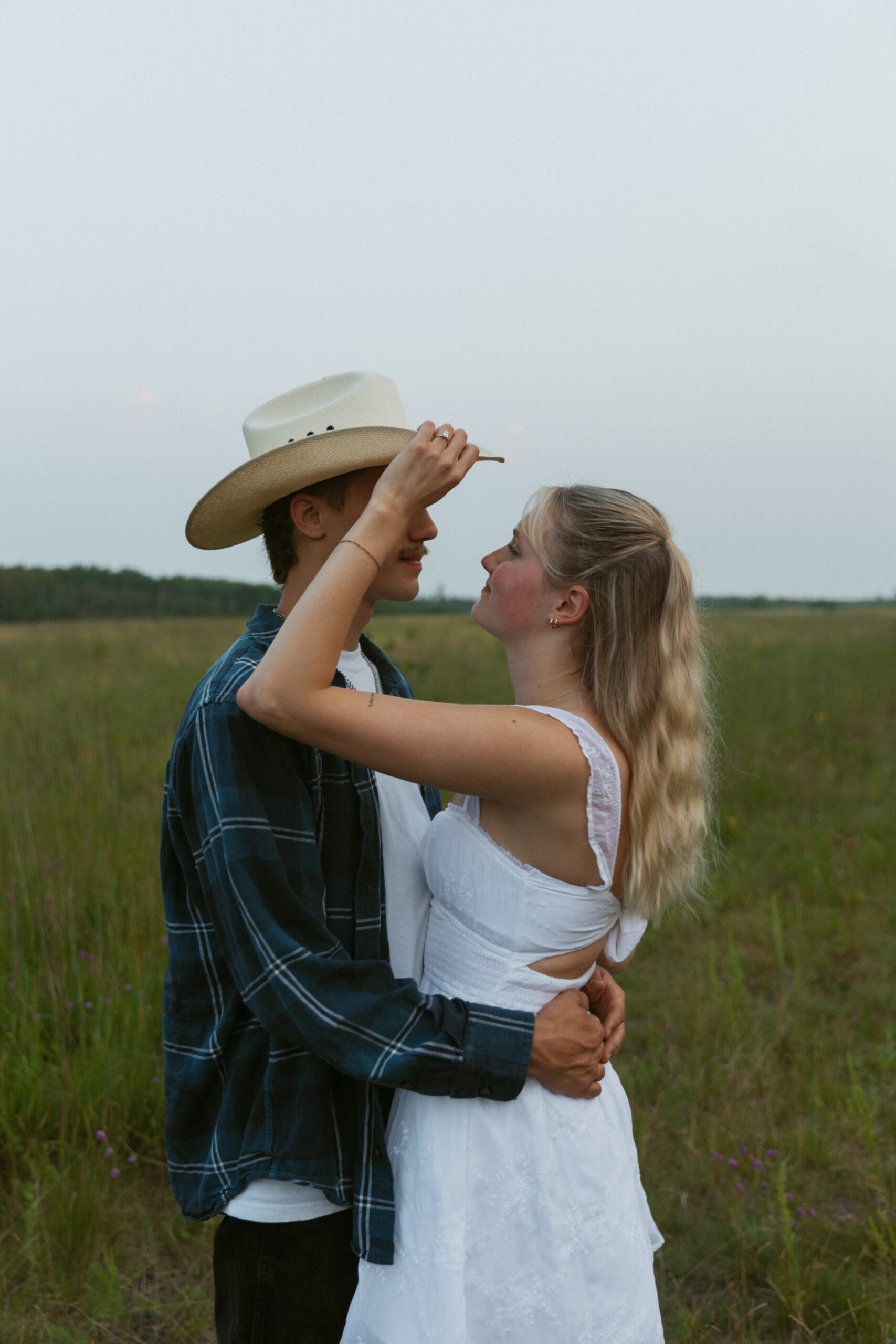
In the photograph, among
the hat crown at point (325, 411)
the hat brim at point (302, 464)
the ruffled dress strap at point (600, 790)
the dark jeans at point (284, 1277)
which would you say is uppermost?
the hat crown at point (325, 411)

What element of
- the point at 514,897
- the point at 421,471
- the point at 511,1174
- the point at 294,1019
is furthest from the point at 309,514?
the point at 511,1174

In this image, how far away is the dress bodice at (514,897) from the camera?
1722 millimetres

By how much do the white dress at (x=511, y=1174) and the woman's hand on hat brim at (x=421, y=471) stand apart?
458 mm

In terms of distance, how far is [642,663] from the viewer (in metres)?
1.84

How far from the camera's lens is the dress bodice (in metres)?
1.72

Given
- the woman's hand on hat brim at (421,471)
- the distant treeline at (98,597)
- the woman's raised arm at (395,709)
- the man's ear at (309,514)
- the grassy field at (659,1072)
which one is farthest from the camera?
the distant treeline at (98,597)

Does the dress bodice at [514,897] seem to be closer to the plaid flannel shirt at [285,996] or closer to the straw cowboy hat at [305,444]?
the plaid flannel shirt at [285,996]

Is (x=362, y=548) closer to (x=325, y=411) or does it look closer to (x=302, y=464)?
(x=302, y=464)

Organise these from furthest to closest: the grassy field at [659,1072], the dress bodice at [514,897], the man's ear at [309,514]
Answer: the grassy field at [659,1072] < the man's ear at [309,514] < the dress bodice at [514,897]

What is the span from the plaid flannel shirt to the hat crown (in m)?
0.46

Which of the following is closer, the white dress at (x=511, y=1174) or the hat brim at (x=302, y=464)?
the white dress at (x=511, y=1174)

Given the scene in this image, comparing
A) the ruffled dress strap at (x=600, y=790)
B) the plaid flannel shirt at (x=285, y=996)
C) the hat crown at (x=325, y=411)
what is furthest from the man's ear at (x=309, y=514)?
the ruffled dress strap at (x=600, y=790)

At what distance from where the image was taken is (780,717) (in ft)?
34.2

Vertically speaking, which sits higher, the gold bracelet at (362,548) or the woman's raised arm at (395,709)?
the gold bracelet at (362,548)
